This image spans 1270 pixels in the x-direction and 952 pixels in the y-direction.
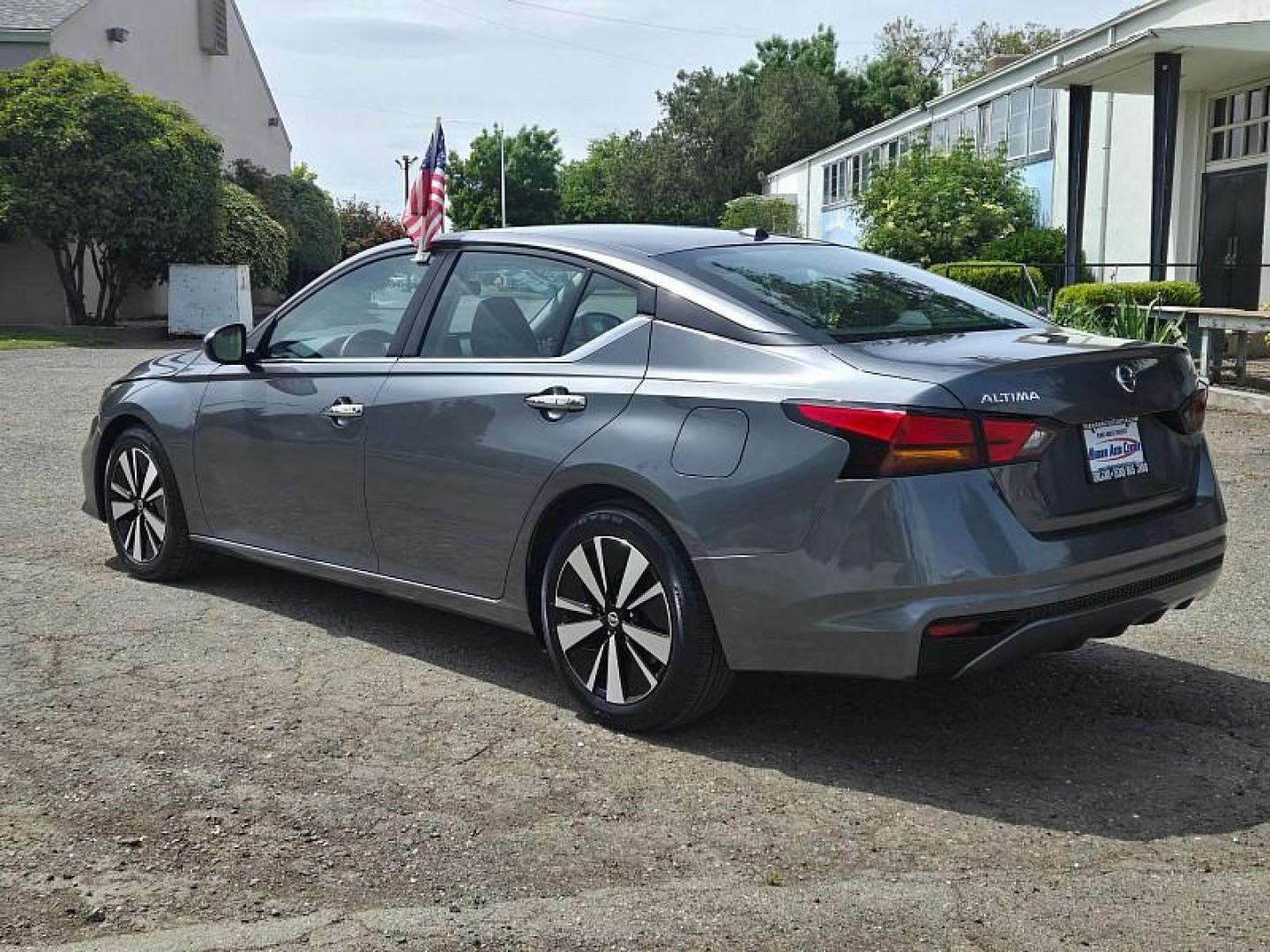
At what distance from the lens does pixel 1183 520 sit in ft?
14.4

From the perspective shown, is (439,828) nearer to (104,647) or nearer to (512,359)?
(512,359)

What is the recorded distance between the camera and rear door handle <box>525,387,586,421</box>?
15.1 ft

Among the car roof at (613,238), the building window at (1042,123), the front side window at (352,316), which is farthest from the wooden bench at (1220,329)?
the building window at (1042,123)

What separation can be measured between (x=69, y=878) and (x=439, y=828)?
90cm

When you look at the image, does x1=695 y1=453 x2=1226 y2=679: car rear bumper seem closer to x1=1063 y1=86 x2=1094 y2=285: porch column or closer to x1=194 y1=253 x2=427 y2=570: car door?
x1=194 y1=253 x2=427 y2=570: car door

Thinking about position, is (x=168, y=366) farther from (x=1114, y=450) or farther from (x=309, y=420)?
(x=1114, y=450)

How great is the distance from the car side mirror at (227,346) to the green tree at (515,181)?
3567 inches

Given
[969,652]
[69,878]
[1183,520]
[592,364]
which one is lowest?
[69,878]

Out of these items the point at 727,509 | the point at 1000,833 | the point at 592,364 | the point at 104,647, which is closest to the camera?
the point at 1000,833

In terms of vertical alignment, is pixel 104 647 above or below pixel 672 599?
below

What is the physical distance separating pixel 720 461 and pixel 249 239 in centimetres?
2997

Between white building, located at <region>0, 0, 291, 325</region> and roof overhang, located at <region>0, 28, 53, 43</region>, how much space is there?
2 centimetres


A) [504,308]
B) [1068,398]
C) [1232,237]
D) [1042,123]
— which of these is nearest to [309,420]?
[504,308]

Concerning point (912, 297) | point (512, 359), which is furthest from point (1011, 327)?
point (512, 359)
